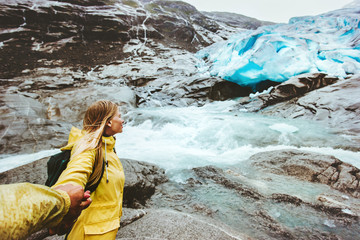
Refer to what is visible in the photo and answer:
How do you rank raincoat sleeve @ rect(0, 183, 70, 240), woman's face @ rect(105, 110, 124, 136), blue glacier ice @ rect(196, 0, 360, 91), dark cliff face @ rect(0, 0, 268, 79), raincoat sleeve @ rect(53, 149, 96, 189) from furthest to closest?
1. dark cliff face @ rect(0, 0, 268, 79)
2. blue glacier ice @ rect(196, 0, 360, 91)
3. woman's face @ rect(105, 110, 124, 136)
4. raincoat sleeve @ rect(53, 149, 96, 189)
5. raincoat sleeve @ rect(0, 183, 70, 240)

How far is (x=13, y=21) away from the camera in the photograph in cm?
2291

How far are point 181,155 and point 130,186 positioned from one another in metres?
2.72

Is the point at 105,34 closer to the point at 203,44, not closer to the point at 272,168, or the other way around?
the point at 203,44

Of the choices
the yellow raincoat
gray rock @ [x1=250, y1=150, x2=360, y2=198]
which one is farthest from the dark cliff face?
gray rock @ [x1=250, y1=150, x2=360, y2=198]

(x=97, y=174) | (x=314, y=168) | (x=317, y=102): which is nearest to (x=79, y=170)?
(x=97, y=174)

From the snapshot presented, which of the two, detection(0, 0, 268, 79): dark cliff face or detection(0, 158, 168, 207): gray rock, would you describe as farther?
detection(0, 0, 268, 79): dark cliff face

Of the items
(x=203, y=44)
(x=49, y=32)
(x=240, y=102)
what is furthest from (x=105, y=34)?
(x=240, y=102)

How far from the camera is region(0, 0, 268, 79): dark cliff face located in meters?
20.8

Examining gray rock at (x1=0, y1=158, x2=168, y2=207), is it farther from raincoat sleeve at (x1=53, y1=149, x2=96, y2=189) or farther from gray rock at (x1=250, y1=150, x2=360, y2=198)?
gray rock at (x1=250, y1=150, x2=360, y2=198)

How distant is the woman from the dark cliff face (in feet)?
65.0

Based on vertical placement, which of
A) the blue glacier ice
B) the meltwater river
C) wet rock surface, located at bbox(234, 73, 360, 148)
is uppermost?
the blue glacier ice

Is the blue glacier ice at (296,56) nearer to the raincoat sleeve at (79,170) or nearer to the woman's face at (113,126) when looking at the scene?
the woman's face at (113,126)

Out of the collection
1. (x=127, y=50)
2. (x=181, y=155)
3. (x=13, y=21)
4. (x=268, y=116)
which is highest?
(x=13, y=21)

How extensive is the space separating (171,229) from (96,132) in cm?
137
